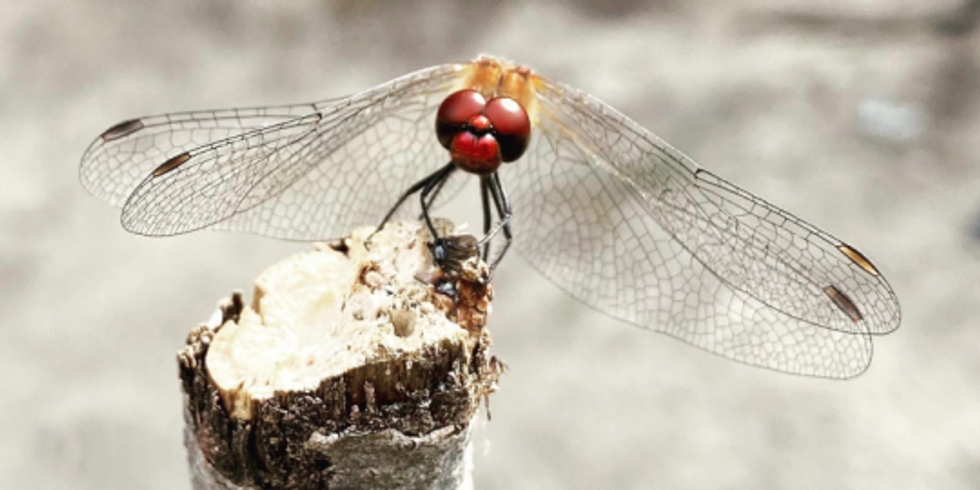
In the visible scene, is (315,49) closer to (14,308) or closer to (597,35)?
(597,35)

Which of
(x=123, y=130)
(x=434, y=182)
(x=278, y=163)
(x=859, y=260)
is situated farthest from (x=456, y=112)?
(x=859, y=260)

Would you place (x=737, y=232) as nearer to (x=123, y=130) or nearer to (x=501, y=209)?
(x=501, y=209)

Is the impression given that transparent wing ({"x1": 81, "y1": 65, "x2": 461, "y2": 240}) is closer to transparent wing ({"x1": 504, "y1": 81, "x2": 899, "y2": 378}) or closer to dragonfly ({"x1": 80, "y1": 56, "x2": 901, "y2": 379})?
dragonfly ({"x1": 80, "y1": 56, "x2": 901, "y2": 379})

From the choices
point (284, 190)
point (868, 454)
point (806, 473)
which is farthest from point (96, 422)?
point (868, 454)

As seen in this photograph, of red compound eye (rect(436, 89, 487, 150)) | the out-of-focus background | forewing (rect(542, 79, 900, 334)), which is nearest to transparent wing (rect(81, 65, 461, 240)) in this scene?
red compound eye (rect(436, 89, 487, 150))

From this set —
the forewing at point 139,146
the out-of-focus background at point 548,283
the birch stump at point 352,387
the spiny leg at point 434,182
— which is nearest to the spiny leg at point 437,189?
the spiny leg at point 434,182
